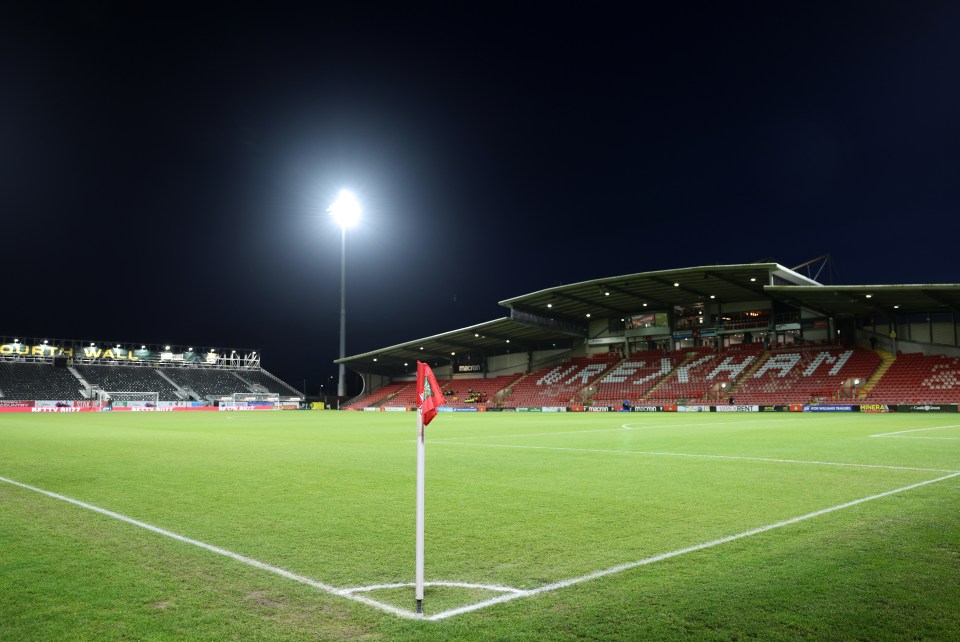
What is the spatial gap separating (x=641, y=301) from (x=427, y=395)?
5659 centimetres

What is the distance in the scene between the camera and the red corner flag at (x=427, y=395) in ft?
15.3

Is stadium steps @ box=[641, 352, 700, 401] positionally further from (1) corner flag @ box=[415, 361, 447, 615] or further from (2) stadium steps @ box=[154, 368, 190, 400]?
(2) stadium steps @ box=[154, 368, 190, 400]

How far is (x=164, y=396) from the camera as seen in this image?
78.7m

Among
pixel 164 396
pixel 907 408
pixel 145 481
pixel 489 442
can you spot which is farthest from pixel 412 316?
pixel 145 481

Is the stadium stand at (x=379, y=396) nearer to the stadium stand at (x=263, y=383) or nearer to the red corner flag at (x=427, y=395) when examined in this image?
the stadium stand at (x=263, y=383)

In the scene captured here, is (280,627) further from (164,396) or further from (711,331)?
(164,396)

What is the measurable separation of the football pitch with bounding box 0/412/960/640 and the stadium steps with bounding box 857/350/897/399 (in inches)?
1450

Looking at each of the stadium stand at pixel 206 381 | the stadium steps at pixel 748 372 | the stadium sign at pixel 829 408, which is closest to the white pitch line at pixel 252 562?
the stadium sign at pixel 829 408

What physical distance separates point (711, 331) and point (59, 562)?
2314 inches

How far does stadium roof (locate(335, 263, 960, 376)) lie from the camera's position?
4456 cm

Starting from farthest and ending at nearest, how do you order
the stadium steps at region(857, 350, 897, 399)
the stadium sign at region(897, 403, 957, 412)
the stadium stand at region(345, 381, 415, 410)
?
the stadium stand at region(345, 381, 415, 410) < the stadium steps at region(857, 350, 897, 399) < the stadium sign at region(897, 403, 957, 412)

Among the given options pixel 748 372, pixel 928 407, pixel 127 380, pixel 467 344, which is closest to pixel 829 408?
pixel 928 407

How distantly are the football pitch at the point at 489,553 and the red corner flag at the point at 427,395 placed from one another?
1.33m

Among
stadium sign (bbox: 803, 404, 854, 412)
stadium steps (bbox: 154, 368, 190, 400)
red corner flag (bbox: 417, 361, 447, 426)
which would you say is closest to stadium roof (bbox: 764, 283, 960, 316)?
stadium sign (bbox: 803, 404, 854, 412)
